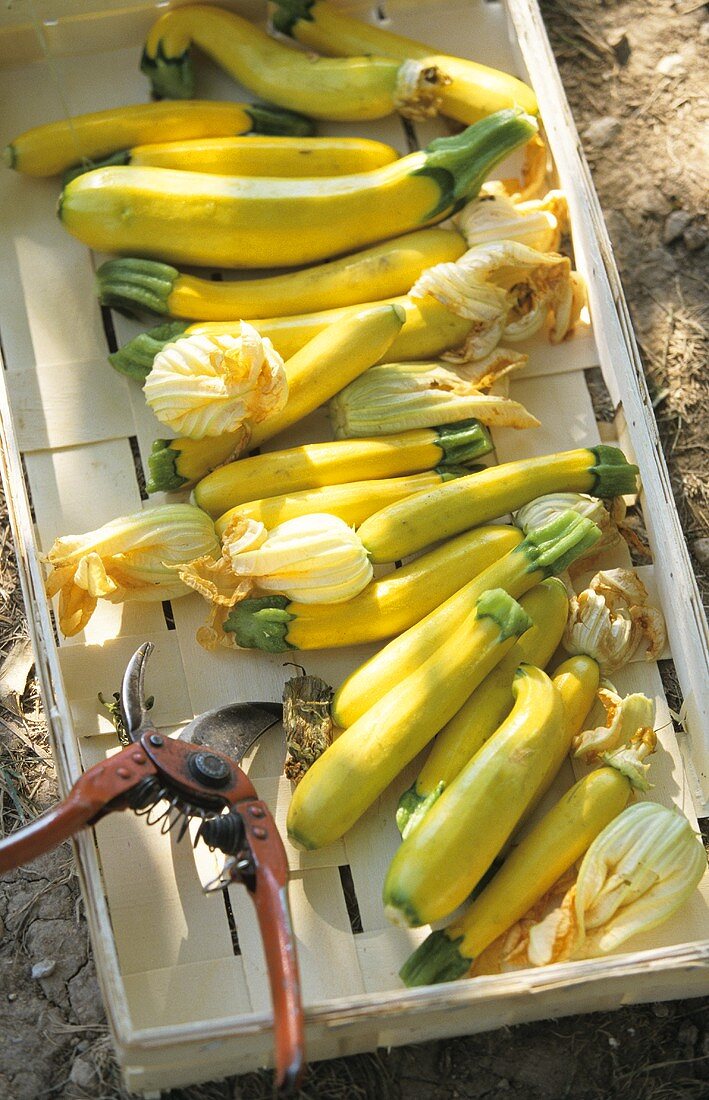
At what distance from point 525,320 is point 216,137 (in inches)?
33.8

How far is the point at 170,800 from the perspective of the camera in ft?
6.84

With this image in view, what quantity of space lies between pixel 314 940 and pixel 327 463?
3.06ft

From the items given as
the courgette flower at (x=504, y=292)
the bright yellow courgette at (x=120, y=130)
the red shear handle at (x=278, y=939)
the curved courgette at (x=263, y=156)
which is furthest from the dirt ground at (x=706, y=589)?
the bright yellow courgette at (x=120, y=130)

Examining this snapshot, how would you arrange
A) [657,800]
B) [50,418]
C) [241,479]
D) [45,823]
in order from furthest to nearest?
[50,418], [241,479], [657,800], [45,823]

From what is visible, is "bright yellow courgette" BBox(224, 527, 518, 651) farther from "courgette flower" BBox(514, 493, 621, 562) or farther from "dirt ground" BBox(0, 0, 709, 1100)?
"dirt ground" BBox(0, 0, 709, 1100)

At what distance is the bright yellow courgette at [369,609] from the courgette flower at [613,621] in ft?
0.65

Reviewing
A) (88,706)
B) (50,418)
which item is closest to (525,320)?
(50,418)

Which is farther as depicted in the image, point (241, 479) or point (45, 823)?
point (241, 479)

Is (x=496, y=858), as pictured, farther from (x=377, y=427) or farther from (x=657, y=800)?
(x=377, y=427)

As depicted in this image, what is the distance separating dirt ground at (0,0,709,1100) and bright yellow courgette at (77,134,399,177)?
0.77 m

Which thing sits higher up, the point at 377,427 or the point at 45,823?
the point at 377,427

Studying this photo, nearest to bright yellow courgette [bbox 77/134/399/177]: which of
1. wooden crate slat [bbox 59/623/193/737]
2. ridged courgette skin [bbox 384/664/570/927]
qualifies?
wooden crate slat [bbox 59/623/193/737]

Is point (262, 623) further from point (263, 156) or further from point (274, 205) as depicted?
point (263, 156)

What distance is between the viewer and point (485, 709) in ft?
7.74
